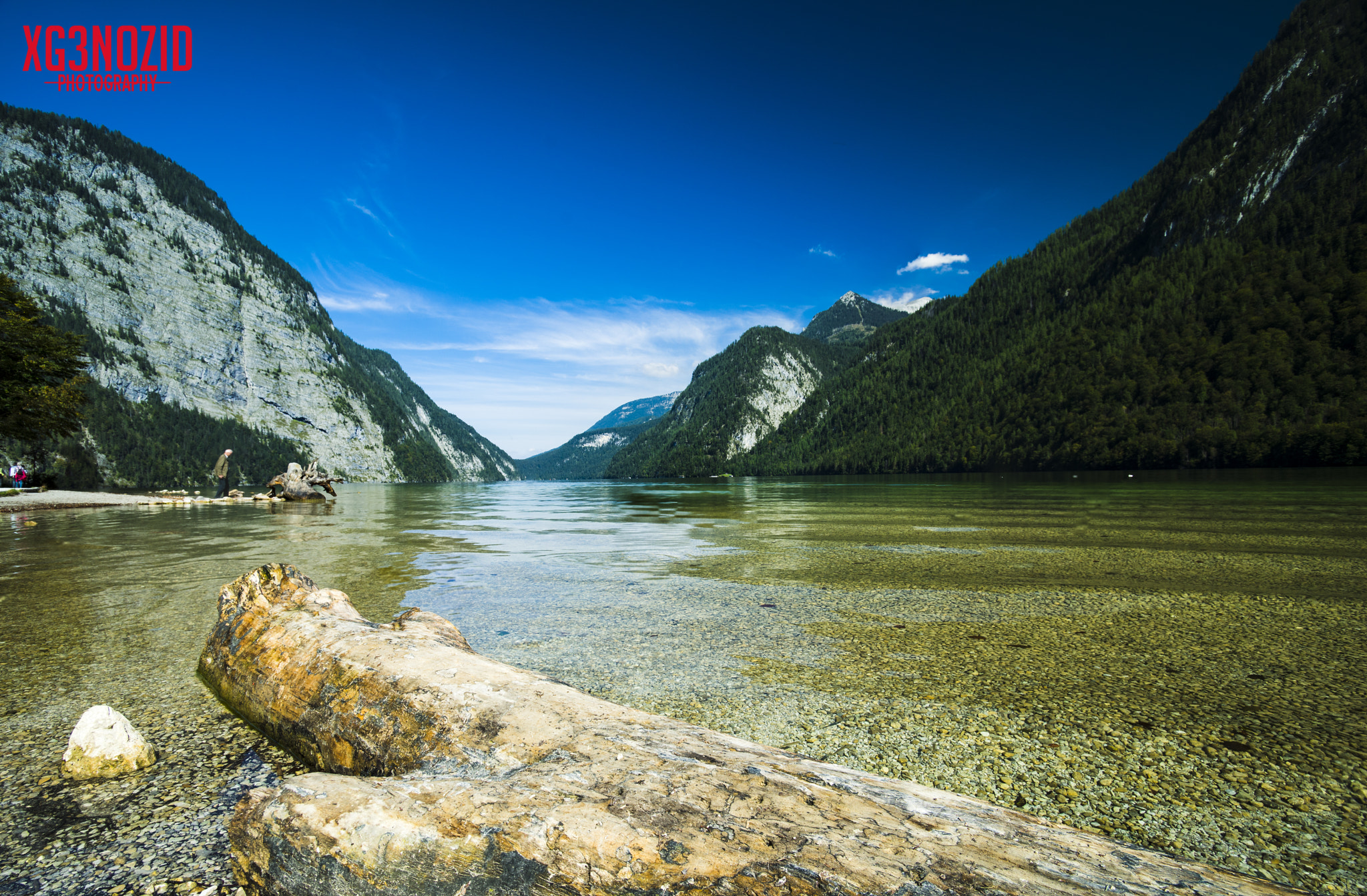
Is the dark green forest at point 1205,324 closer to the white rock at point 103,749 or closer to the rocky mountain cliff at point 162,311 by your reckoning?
the white rock at point 103,749

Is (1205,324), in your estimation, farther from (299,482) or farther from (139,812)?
(139,812)

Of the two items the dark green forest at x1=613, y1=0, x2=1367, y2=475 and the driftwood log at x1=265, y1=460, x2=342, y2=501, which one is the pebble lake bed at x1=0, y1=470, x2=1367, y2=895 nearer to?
the driftwood log at x1=265, y1=460, x2=342, y2=501

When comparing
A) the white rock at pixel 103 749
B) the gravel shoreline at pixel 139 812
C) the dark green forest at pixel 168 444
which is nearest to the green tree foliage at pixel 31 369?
the gravel shoreline at pixel 139 812

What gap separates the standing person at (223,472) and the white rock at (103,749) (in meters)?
29.9

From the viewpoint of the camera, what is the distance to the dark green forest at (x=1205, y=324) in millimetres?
93812

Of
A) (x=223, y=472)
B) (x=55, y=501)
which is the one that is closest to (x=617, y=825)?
(x=55, y=501)

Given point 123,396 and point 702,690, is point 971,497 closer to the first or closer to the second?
point 702,690

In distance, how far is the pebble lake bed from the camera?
2527 mm

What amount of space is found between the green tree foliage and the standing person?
24.3 ft

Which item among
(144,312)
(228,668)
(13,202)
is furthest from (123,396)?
(228,668)

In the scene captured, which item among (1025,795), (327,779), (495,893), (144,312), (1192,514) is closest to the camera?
(495,893)

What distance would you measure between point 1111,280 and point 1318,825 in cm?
19136

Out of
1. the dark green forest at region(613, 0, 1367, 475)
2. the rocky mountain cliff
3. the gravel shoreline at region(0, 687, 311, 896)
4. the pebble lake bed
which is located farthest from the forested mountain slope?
the rocky mountain cliff

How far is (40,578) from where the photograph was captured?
8578mm
